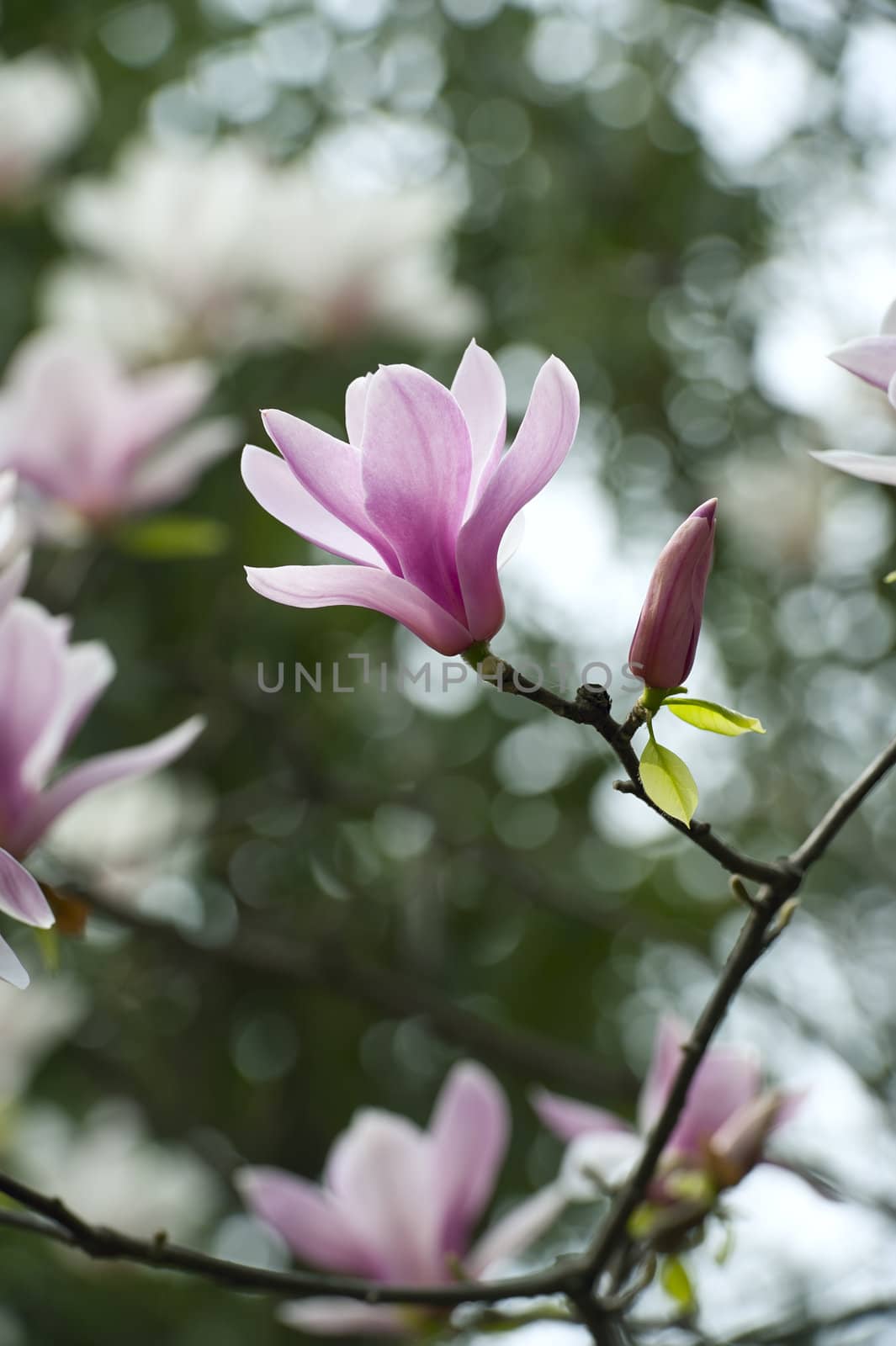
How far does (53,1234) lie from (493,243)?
1560mm

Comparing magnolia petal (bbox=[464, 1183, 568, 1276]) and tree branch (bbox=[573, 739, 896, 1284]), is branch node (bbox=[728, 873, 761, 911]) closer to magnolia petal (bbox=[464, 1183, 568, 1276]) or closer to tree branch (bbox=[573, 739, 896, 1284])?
tree branch (bbox=[573, 739, 896, 1284])

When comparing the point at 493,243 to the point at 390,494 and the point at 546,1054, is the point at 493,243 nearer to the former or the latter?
the point at 546,1054

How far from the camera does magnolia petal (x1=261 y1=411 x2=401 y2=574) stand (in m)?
0.34

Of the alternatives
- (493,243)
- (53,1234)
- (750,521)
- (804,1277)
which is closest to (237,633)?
(750,521)

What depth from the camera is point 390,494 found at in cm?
35

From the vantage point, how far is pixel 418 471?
35 centimetres

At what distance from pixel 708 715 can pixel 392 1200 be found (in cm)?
31

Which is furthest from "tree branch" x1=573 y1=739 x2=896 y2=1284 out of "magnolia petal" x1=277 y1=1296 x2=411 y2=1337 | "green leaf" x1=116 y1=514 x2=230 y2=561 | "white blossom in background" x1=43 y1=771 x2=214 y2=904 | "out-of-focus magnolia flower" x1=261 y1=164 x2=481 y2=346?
"out-of-focus magnolia flower" x1=261 y1=164 x2=481 y2=346

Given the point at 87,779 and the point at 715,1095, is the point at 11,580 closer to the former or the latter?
the point at 87,779

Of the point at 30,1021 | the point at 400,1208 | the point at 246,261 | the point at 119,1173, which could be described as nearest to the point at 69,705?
the point at 400,1208

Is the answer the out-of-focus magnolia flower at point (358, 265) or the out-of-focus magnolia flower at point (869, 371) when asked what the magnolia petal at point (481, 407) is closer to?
the out-of-focus magnolia flower at point (869, 371)

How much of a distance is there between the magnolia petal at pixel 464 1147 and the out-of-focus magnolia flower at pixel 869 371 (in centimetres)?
32

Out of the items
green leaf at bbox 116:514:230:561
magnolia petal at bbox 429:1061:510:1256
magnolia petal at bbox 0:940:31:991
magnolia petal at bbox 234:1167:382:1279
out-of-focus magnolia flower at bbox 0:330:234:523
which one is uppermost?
out-of-focus magnolia flower at bbox 0:330:234:523

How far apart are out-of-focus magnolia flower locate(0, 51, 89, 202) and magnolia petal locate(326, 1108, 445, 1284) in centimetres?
123
